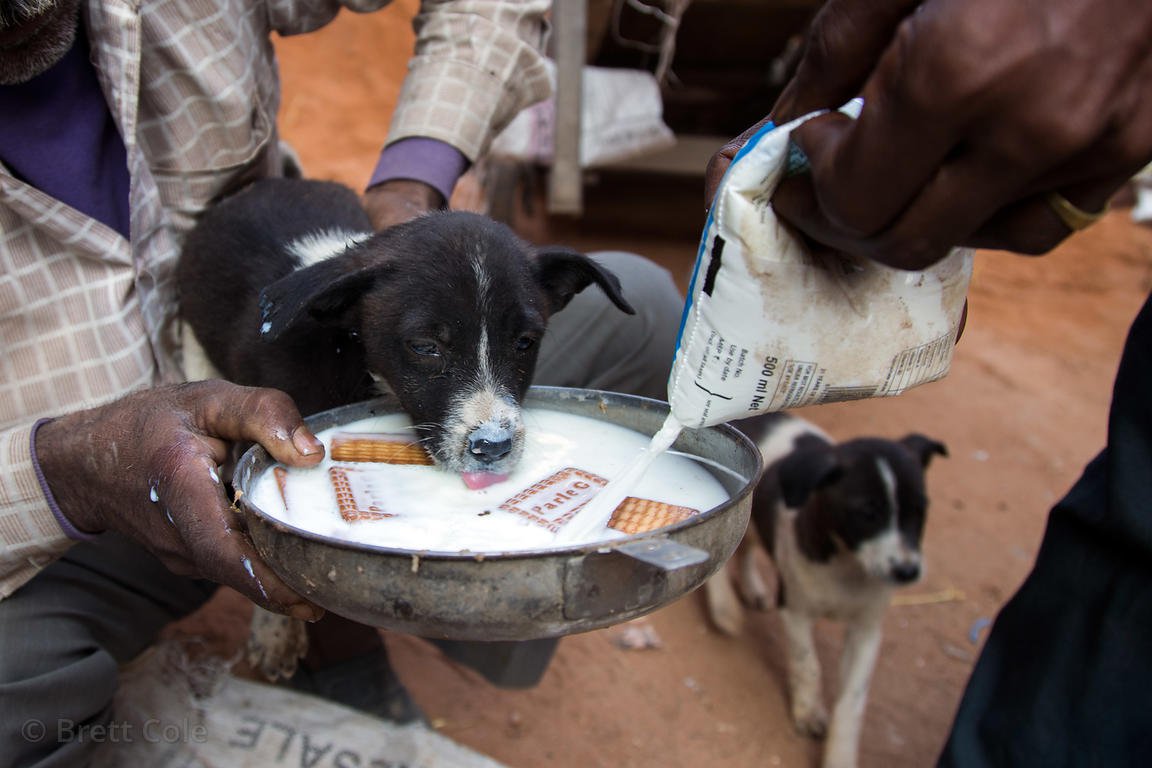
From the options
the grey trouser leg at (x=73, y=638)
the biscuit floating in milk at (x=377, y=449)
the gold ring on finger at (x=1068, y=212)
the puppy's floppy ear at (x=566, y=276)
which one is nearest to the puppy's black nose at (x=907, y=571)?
the puppy's floppy ear at (x=566, y=276)

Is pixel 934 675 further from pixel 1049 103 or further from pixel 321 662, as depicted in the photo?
pixel 1049 103

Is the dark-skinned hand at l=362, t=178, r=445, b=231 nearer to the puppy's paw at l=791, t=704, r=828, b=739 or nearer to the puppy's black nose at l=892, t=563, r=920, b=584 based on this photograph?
the puppy's black nose at l=892, t=563, r=920, b=584

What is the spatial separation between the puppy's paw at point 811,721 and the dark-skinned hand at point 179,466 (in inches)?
107

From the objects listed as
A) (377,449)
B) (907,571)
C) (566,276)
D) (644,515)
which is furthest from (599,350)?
(907,571)

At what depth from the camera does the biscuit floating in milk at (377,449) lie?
1.82 metres

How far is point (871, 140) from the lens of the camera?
1048 millimetres

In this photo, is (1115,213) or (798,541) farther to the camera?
(1115,213)

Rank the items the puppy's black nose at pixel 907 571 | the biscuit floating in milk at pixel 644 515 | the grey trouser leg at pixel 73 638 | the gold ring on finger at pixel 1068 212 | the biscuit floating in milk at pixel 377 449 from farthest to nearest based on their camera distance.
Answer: the puppy's black nose at pixel 907 571, the grey trouser leg at pixel 73 638, the biscuit floating in milk at pixel 377 449, the biscuit floating in milk at pixel 644 515, the gold ring on finger at pixel 1068 212

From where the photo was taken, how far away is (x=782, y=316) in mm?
1330

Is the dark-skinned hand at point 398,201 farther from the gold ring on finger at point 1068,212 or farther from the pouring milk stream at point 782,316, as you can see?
the gold ring on finger at point 1068,212

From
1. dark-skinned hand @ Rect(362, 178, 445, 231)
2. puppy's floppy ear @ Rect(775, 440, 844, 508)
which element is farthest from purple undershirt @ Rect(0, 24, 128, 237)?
puppy's floppy ear @ Rect(775, 440, 844, 508)

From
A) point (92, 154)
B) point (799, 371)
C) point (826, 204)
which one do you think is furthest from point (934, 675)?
point (92, 154)

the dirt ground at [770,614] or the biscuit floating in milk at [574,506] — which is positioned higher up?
the biscuit floating in milk at [574,506]

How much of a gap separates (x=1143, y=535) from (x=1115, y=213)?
12.3 m
